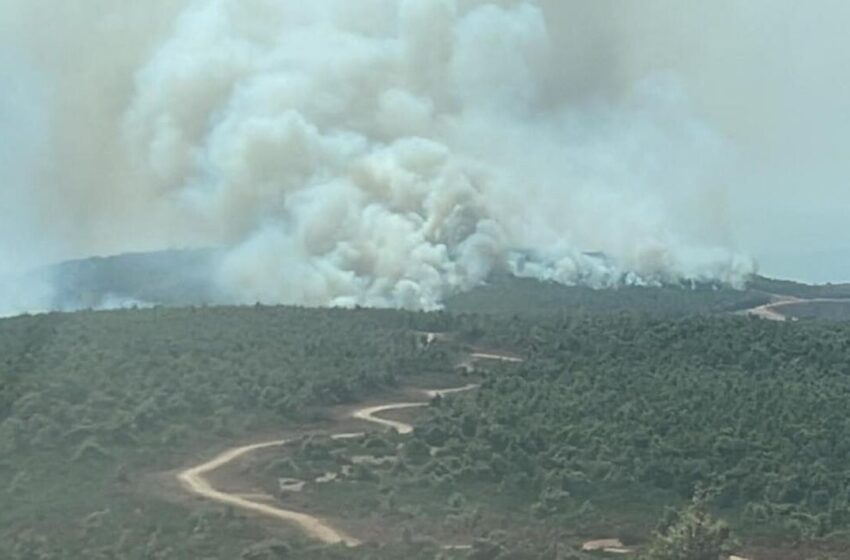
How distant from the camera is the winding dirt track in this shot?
4126 centimetres

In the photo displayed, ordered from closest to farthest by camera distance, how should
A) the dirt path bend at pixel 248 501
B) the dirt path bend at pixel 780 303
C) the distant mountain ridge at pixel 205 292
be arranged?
1. the dirt path bend at pixel 248 501
2. the distant mountain ridge at pixel 205 292
3. the dirt path bend at pixel 780 303

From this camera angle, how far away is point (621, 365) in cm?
7125

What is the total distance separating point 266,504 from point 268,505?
8.0 inches

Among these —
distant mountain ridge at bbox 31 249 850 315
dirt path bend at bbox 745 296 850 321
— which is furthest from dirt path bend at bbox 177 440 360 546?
dirt path bend at bbox 745 296 850 321

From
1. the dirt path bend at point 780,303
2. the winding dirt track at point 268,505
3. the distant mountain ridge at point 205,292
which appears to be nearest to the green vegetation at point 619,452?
the winding dirt track at point 268,505

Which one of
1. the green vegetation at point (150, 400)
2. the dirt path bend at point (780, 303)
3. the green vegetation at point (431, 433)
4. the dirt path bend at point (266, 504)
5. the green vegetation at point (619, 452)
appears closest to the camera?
the green vegetation at point (150, 400)

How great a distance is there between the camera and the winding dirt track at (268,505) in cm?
4126

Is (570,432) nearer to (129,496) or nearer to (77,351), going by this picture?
(129,496)

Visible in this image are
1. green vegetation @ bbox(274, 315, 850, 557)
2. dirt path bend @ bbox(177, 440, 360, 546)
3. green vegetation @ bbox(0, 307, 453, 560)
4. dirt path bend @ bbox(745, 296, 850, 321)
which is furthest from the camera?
dirt path bend @ bbox(745, 296, 850, 321)

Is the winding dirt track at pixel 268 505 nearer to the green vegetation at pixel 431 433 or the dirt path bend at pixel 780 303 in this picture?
the green vegetation at pixel 431 433

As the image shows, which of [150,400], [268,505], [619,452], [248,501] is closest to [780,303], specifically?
[619,452]

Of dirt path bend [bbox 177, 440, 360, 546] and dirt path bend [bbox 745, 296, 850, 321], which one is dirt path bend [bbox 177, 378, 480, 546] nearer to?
dirt path bend [bbox 177, 440, 360, 546]

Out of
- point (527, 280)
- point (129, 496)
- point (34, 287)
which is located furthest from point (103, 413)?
point (527, 280)

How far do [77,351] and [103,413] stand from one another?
36.2 feet
